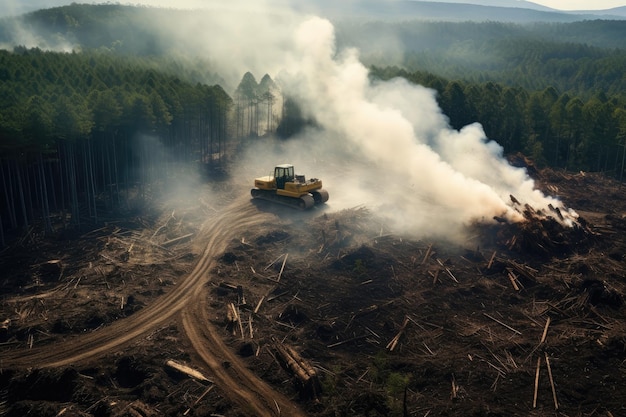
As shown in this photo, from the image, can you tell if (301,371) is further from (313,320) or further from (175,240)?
(175,240)

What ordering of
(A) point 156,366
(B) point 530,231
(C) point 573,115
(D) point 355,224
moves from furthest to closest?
1. (C) point 573,115
2. (D) point 355,224
3. (B) point 530,231
4. (A) point 156,366

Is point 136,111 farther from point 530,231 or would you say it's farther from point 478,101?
point 478,101

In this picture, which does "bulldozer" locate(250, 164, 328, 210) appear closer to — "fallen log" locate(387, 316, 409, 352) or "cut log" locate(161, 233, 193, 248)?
"cut log" locate(161, 233, 193, 248)

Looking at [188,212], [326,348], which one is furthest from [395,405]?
[188,212]

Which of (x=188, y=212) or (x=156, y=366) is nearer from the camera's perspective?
(x=156, y=366)

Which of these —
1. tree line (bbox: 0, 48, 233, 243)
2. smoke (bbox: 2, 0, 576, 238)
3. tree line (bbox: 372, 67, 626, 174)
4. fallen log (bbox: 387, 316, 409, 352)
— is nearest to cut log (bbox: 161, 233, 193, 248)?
tree line (bbox: 0, 48, 233, 243)

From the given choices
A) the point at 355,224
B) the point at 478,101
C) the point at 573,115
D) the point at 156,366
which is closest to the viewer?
the point at 156,366

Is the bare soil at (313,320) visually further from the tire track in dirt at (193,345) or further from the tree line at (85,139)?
the tree line at (85,139)
